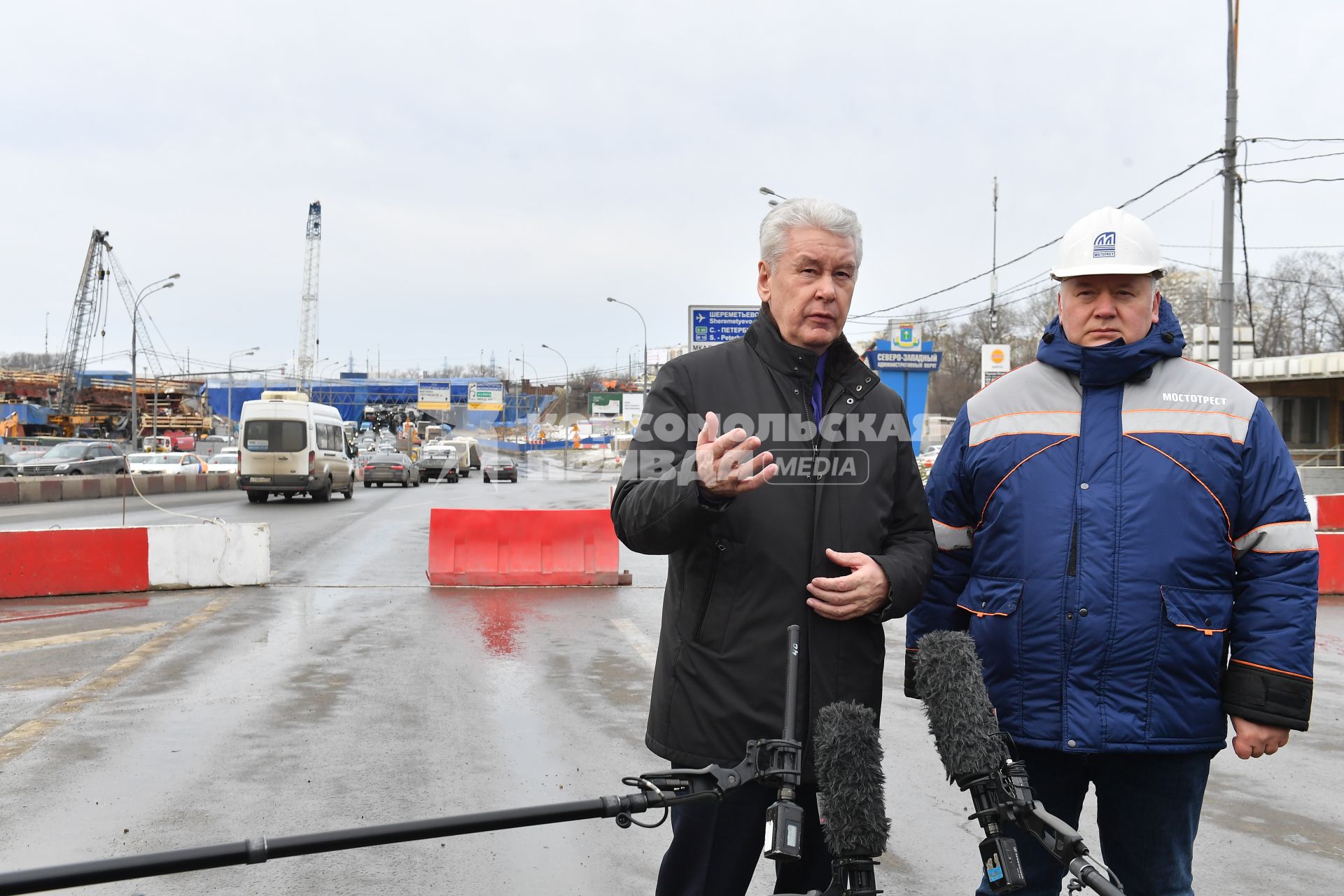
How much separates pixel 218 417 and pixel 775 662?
11113 cm

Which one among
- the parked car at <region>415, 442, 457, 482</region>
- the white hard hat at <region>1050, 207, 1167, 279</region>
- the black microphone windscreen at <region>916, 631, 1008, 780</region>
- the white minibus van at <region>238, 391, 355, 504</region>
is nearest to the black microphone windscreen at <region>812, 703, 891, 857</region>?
the black microphone windscreen at <region>916, 631, 1008, 780</region>

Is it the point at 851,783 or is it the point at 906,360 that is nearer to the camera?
the point at 851,783

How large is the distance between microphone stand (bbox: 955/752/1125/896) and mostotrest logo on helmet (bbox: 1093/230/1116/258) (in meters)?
1.35

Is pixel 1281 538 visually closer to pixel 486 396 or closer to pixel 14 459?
pixel 14 459

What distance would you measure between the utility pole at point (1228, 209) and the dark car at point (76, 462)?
33.4 meters

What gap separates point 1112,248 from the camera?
2822 millimetres

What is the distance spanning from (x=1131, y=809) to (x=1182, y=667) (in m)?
0.42

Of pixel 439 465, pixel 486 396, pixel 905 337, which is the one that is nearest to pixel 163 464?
pixel 439 465

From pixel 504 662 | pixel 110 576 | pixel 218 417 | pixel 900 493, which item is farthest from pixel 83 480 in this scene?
pixel 218 417

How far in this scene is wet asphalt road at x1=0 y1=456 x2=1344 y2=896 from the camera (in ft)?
14.4

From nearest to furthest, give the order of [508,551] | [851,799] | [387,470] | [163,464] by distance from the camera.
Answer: [851,799] → [508,551] → [163,464] → [387,470]

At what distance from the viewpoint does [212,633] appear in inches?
385

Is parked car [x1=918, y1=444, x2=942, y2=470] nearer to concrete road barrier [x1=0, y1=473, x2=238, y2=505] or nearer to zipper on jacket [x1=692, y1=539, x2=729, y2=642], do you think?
concrete road barrier [x1=0, y1=473, x2=238, y2=505]

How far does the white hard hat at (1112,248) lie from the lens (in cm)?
280
